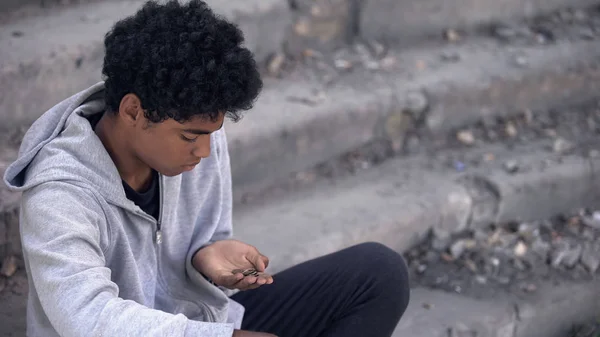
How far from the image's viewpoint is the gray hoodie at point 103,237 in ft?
4.62

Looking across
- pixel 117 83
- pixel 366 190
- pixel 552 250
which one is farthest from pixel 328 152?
pixel 117 83

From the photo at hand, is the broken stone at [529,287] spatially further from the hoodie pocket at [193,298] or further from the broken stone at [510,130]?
the hoodie pocket at [193,298]

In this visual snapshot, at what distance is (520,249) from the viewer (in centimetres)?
303

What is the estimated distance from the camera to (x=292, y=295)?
Result: 2.02m

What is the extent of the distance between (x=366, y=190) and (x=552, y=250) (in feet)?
2.56

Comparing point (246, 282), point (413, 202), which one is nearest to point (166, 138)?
point (246, 282)

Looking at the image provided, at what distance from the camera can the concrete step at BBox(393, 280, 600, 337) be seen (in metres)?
2.61

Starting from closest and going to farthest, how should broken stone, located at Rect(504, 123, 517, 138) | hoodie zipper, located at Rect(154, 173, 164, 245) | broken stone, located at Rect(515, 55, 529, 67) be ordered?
hoodie zipper, located at Rect(154, 173, 164, 245), broken stone, located at Rect(504, 123, 517, 138), broken stone, located at Rect(515, 55, 529, 67)

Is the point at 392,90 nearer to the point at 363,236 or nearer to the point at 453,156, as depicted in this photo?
the point at 453,156

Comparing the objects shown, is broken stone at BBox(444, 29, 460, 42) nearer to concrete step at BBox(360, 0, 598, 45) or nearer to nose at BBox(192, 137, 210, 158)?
concrete step at BBox(360, 0, 598, 45)

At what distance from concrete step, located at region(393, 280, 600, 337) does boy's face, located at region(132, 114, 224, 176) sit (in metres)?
1.21

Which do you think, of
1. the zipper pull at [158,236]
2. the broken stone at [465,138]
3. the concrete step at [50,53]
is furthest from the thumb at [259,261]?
the broken stone at [465,138]

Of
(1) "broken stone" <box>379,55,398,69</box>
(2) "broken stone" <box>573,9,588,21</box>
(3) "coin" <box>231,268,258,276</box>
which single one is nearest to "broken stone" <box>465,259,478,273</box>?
(1) "broken stone" <box>379,55,398,69</box>

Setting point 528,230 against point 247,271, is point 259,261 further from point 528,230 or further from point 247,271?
point 528,230
